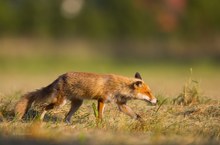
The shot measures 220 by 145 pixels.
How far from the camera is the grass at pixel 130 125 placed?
859 cm

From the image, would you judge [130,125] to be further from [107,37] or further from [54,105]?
[107,37]

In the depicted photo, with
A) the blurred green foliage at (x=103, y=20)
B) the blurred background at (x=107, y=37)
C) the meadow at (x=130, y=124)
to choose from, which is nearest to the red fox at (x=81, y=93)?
the meadow at (x=130, y=124)

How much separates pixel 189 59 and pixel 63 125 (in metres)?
28.4

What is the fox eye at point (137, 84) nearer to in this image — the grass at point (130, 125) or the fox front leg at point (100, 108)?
the grass at point (130, 125)

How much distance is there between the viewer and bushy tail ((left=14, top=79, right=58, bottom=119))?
11367 mm

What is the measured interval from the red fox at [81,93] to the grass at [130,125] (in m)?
0.21

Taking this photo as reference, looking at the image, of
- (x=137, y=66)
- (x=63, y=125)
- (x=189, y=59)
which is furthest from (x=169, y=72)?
(x=63, y=125)

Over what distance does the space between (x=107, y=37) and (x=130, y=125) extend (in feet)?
107

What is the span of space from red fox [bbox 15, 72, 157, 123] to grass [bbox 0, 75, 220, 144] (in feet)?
0.69

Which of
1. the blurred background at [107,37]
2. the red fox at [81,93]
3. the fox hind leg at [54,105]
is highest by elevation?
the blurred background at [107,37]

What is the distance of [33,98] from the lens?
38.2 feet

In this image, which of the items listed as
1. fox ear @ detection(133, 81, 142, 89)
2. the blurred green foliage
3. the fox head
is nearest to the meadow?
the fox head

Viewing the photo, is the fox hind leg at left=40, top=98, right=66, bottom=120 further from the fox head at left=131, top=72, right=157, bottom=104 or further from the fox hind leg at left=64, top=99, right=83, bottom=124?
the fox head at left=131, top=72, right=157, bottom=104

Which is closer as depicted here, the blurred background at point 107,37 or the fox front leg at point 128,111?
the fox front leg at point 128,111
